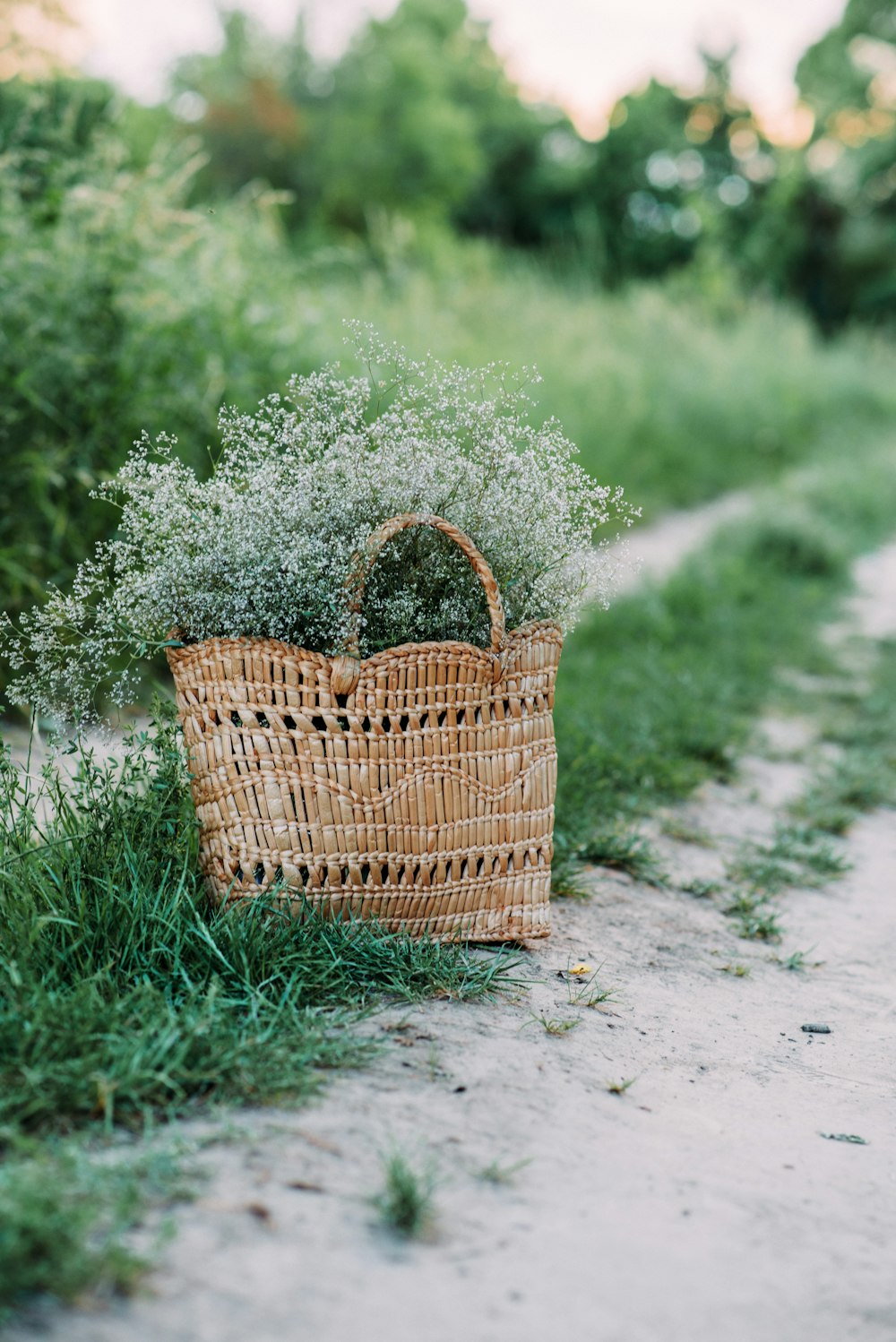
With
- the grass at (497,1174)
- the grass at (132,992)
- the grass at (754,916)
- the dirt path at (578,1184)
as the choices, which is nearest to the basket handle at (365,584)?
the grass at (132,992)

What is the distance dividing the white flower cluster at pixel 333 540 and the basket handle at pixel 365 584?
0.03 m

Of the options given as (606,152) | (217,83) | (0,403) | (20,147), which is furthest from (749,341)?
(217,83)

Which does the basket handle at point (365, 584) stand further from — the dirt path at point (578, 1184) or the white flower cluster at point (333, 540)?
the dirt path at point (578, 1184)

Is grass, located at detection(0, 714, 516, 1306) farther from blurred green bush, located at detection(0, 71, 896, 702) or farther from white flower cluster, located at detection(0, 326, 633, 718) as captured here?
blurred green bush, located at detection(0, 71, 896, 702)

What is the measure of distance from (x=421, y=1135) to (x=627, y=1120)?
0.38 metres

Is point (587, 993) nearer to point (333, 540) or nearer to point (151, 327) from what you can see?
point (333, 540)

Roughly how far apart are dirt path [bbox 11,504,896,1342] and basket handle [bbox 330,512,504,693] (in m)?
0.64

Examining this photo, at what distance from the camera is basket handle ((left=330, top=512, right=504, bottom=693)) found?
7.34ft

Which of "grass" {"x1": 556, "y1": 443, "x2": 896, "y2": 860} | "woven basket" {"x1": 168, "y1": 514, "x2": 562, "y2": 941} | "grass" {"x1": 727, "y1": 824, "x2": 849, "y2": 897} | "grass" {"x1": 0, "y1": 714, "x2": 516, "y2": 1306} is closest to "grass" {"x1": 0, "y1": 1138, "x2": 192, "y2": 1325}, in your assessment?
"grass" {"x1": 0, "y1": 714, "x2": 516, "y2": 1306}

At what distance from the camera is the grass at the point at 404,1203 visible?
155 cm

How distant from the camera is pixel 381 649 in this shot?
2.47 m

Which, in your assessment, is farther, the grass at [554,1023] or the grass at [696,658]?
the grass at [696,658]

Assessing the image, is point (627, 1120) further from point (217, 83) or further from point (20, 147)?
point (217, 83)

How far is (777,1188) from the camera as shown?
1.80m
